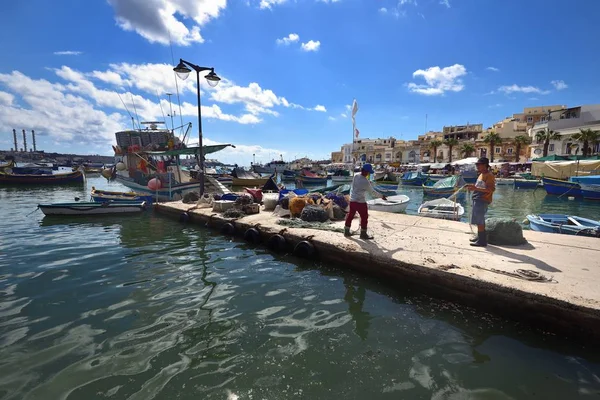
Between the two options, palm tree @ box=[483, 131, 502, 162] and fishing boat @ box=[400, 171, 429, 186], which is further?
palm tree @ box=[483, 131, 502, 162]

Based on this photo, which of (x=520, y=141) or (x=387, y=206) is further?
(x=520, y=141)

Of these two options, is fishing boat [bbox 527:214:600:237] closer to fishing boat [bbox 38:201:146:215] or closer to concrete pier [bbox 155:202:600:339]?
concrete pier [bbox 155:202:600:339]

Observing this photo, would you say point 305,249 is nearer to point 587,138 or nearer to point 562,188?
point 562,188

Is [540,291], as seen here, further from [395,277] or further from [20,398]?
[20,398]

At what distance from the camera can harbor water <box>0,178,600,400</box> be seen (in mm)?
3146

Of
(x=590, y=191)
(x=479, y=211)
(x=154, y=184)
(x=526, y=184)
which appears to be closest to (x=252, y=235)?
(x=479, y=211)

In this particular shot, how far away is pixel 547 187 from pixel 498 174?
20.8 m

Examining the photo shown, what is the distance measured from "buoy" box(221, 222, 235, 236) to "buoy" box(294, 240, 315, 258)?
330 centimetres

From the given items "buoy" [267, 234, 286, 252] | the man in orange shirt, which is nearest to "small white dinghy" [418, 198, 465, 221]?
the man in orange shirt

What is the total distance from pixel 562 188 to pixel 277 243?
31.9 meters

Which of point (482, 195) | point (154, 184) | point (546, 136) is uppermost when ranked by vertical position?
point (546, 136)

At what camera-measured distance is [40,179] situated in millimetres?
36281

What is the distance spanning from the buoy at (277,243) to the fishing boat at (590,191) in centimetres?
2990

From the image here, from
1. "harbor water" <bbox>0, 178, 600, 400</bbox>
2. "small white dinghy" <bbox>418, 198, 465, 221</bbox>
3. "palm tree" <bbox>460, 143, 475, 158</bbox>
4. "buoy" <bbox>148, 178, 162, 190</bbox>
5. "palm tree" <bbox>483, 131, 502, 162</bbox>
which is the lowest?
"harbor water" <bbox>0, 178, 600, 400</bbox>
